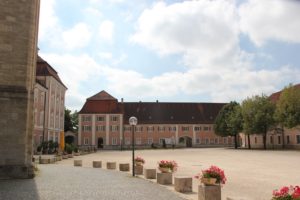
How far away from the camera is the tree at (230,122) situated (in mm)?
69094

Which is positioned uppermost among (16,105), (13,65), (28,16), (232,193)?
(28,16)

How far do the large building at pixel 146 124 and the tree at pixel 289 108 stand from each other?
34.6 metres

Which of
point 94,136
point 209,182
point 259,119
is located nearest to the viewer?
point 209,182

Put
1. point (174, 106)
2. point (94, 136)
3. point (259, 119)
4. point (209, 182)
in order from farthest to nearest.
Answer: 1. point (174, 106)
2. point (94, 136)
3. point (259, 119)
4. point (209, 182)

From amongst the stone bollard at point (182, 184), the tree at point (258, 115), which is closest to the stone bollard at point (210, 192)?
the stone bollard at point (182, 184)

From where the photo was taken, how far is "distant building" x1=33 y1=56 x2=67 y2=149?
166 ft

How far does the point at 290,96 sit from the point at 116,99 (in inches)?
1808

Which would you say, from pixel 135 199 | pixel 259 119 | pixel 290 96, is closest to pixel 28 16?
pixel 135 199

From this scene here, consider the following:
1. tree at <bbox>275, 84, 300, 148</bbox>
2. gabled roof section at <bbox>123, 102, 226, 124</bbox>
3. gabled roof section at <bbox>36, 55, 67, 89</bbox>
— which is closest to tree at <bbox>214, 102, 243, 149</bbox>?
tree at <bbox>275, 84, 300, 148</bbox>

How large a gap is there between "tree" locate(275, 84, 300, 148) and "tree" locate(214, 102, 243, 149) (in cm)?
1255

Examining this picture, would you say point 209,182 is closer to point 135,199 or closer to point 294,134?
point 135,199

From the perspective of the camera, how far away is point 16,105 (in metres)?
16.4

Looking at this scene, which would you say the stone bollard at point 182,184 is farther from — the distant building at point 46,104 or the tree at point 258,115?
the tree at point 258,115

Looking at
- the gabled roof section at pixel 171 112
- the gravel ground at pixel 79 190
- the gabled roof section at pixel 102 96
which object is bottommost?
the gravel ground at pixel 79 190
